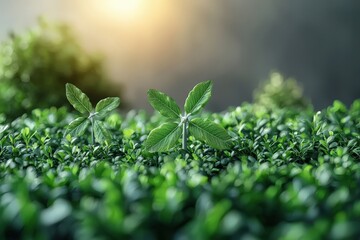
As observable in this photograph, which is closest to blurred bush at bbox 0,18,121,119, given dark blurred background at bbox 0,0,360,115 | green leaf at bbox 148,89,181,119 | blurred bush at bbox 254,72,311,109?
dark blurred background at bbox 0,0,360,115

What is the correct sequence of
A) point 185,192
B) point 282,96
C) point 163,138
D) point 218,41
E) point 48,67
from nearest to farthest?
point 185,192, point 163,138, point 48,67, point 282,96, point 218,41

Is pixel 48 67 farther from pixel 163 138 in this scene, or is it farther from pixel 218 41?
pixel 163 138

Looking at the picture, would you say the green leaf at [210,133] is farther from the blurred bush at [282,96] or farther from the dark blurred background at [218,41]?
the dark blurred background at [218,41]

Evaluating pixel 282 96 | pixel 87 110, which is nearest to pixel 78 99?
pixel 87 110

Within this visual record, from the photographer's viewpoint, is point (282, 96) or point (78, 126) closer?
point (78, 126)

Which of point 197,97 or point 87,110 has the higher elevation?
point 87,110

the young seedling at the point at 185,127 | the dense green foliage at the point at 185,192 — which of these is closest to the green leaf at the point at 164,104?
the young seedling at the point at 185,127

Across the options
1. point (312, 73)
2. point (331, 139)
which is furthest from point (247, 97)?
point (331, 139)

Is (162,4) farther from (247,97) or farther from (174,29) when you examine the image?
(247,97)
